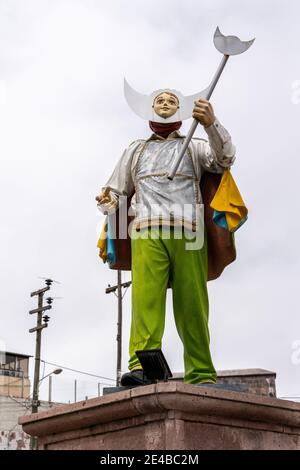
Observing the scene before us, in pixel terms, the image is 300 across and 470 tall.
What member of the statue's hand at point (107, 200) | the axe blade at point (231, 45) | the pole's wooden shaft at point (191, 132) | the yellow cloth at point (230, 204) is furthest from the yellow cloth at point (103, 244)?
the axe blade at point (231, 45)

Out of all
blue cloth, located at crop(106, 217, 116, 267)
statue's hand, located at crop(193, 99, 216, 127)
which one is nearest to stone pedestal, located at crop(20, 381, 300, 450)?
blue cloth, located at crop(106, 217, 116, 267)

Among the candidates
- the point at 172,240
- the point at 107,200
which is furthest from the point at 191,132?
the point at 107,200

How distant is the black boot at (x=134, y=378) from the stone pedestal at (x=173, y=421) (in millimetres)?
356

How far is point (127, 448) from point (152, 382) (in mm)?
458

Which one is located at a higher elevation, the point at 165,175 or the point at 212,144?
the point at 212,144

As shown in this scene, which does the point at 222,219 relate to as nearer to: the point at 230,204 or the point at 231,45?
the point at 230,204

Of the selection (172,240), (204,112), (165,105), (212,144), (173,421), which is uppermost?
(165,105)

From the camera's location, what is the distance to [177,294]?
237 inches

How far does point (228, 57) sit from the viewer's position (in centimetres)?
591

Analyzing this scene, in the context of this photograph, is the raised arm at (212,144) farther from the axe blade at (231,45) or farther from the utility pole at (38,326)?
the utility pole at (38,326)

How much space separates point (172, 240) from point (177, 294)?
0.40m

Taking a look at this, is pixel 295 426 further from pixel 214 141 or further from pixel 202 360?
pixel 214 141
